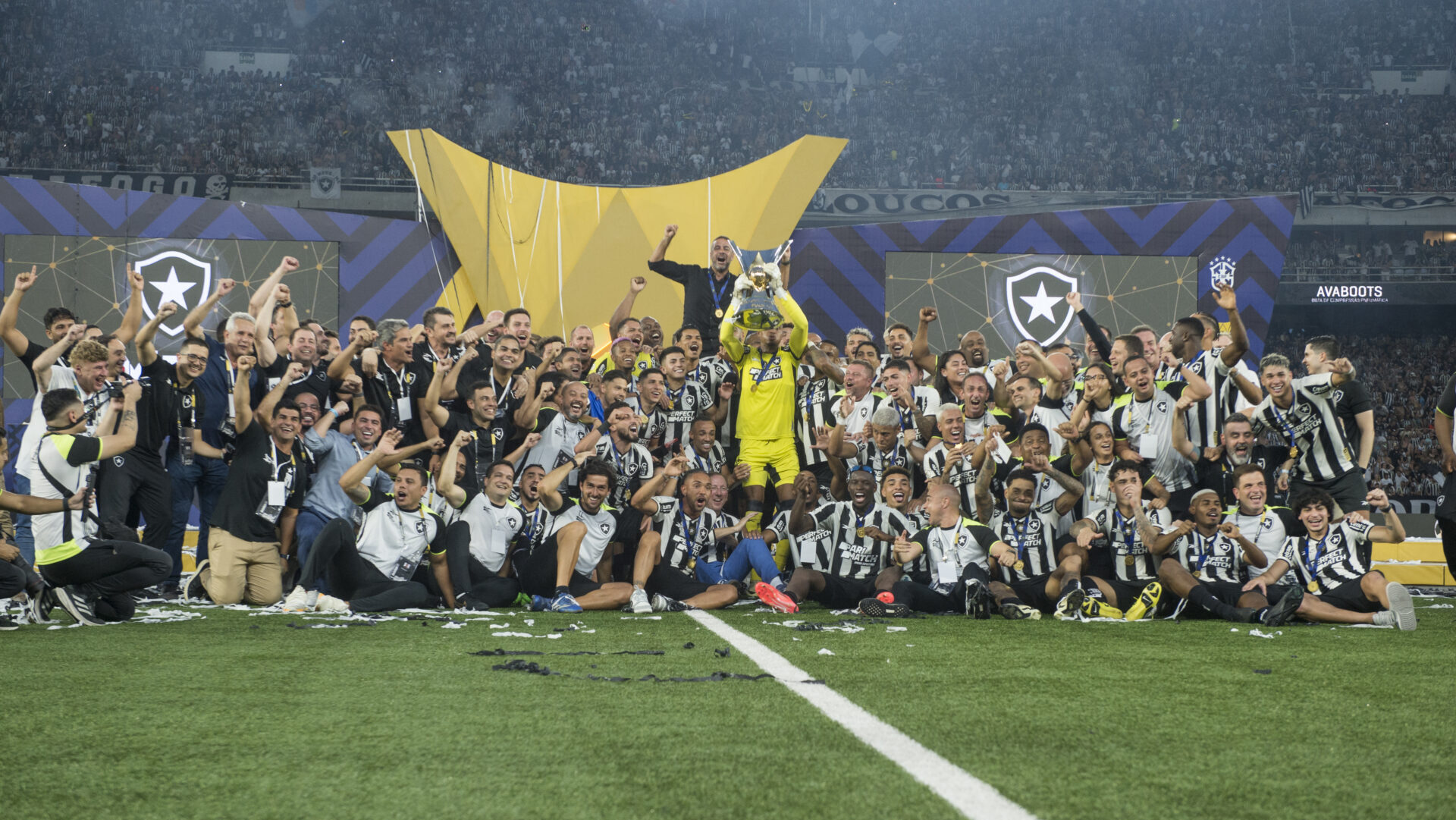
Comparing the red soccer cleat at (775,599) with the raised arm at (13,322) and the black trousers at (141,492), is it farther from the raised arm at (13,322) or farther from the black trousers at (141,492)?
the raised arm at (13,322)

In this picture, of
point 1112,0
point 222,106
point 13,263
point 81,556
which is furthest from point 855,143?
point 81,556

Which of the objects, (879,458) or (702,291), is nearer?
(879,458)

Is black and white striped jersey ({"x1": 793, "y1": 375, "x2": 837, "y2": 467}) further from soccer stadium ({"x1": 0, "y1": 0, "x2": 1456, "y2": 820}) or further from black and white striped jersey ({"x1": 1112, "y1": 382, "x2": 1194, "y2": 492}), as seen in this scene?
black and white striped jersey ({"x1": 1112, "y1": 382, "x2": 1194, "y2": 492})

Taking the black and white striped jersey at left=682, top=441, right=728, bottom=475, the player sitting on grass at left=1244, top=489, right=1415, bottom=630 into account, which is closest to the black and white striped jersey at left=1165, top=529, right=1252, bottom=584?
the player sitting on grass at left=1244, top=489, right=1415, bottom=630

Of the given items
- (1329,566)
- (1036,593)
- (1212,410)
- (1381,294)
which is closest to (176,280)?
(1036,593)

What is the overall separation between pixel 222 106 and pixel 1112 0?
74.7 feet

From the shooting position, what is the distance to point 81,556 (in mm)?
6469

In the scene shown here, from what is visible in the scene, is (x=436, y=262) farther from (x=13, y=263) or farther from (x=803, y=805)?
(x=803, y=805)

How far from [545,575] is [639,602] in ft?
2.17

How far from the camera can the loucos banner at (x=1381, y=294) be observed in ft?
82.4

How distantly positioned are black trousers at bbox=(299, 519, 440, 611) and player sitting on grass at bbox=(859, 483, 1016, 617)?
2.80m

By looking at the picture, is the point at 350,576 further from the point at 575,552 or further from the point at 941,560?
the point at 941,560

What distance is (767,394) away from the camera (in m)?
8.96

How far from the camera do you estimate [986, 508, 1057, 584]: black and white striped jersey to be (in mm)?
7938
